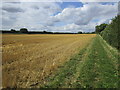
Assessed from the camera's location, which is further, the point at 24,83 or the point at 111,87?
the point at 24,83

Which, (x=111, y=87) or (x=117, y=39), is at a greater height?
(x=117, y=39)

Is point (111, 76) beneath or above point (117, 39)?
beneath

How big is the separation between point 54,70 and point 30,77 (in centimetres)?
157

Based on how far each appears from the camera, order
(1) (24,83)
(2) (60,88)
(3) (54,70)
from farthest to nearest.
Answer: (3) (54,70), (1) (24,83), (2) (60,88)

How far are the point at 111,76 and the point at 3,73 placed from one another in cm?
555

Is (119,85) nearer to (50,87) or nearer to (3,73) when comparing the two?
(50,87)

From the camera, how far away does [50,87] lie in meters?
4.90

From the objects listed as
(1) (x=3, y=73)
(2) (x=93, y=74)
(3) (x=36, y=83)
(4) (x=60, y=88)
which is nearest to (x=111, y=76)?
(2) (x=93, y=74)

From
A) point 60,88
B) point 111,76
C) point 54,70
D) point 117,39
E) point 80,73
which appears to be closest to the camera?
point 60,88

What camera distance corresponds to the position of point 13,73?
21.4ft

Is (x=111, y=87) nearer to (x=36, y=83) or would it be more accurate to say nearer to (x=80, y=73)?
(x=80, y=73)

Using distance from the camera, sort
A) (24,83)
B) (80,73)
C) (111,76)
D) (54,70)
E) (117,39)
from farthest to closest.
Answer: (117,39)
(54,70)
(80,73)
(111,76)
(24,83)

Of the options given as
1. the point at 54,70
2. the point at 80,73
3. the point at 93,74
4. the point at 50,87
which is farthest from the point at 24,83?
the point at 93,74

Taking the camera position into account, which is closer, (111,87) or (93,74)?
(111,87)
